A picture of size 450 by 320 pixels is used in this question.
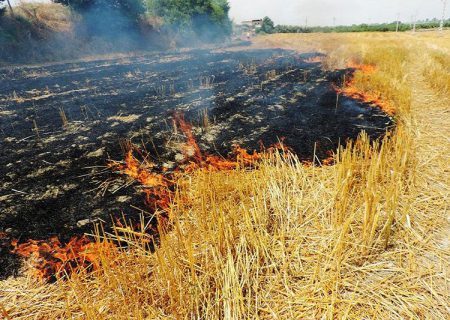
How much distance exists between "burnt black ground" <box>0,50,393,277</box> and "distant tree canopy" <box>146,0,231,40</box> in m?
25.7

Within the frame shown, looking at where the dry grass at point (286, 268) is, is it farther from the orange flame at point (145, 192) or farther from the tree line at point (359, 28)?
the tree line at point (359, 28)

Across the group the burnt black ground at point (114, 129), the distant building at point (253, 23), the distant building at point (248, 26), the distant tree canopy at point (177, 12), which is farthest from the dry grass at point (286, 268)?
the distant building at point (253, 23)

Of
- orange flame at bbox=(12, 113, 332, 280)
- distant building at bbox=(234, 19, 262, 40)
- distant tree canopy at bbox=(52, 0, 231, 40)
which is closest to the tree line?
distant building at bbox=(234, 19, 262, 40)

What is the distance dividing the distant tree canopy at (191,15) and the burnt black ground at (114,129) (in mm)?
25678

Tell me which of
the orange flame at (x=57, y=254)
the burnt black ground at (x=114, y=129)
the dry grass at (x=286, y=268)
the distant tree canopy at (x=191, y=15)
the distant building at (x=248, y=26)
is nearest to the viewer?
the dry grass at (x=286, y=268)

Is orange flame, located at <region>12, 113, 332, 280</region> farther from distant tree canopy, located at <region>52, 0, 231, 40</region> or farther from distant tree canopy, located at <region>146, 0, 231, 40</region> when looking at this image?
distant tree canopy, located at <region>146, 0, 231, 40</region>

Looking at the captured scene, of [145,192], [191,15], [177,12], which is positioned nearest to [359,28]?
[191,15]

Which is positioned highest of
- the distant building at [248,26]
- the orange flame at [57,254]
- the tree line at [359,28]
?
the distant building at [248,26]

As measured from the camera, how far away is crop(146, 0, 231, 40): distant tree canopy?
3366 centimetres

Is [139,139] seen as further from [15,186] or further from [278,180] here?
[278,180]

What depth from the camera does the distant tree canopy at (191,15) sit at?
33.7 metres

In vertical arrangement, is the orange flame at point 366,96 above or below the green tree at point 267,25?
below

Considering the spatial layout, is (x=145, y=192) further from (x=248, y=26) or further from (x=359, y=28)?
(x=248, y=26)

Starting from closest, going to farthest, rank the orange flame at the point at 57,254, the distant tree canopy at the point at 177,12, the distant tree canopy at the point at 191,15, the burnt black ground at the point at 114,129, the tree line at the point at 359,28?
1. the orange flame at the point at 57,254
2. the burnt black ground at the point at 114,129
3. the distant tree canopy at the point at 177,12
4. the distant tree canopy at the point at 191,15
5. the tree line at the point at 359,28
